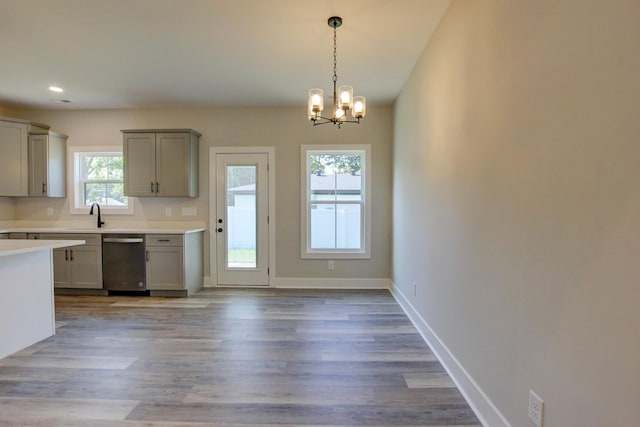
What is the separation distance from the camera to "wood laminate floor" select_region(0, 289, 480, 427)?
1857 mm

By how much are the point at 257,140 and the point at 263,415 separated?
11.9 feet

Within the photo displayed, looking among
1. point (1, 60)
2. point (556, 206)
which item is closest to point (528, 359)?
point (556, 206)

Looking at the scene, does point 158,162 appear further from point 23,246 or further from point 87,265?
point 23,246

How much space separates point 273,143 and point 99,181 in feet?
8.77

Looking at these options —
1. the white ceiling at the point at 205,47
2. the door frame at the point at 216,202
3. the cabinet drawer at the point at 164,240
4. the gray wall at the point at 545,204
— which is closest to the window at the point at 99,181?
the white ceiling at the point at 205,47

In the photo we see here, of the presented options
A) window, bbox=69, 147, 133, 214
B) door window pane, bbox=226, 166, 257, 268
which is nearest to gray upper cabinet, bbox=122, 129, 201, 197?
window, bbox=69, 147, 133, 214

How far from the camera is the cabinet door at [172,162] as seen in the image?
4387 millimetres

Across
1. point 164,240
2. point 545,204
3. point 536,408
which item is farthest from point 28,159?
point 536,408

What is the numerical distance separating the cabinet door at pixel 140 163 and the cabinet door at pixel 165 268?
868mm

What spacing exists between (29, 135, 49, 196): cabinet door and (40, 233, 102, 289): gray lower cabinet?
2.61 feet

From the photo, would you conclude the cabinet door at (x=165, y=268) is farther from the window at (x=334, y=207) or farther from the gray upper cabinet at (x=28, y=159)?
the gray upper cabinet at (x=28, y=159)

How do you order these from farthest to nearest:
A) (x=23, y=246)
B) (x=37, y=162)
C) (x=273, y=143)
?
1. (x=273, y=143)
2. (x=37, y=162)
3. (x=23, y=246)

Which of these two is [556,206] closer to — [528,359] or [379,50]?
[528,359]

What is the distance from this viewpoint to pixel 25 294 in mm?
2707
